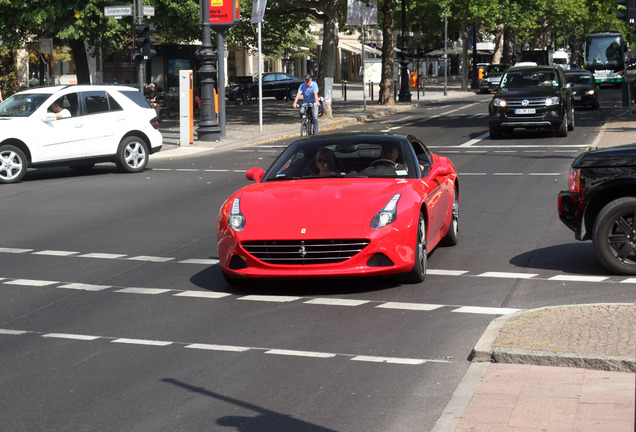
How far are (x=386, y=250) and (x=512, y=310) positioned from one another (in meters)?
1.18

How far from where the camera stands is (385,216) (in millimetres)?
8688

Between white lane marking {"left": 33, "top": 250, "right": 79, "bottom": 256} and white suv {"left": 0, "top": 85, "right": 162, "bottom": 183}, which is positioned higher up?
white suv {"left": 0, "top": 85, "right": 162, "bottom": 183}

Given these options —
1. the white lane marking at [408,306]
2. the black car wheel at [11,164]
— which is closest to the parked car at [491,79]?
the black car wheel at [11,164]

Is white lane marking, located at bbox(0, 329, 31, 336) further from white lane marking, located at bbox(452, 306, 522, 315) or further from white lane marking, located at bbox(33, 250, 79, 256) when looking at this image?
white lane marking, located at bbox(33, 250, 79, 256)

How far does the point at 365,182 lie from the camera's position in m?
9.47

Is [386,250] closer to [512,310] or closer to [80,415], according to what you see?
[512,310]

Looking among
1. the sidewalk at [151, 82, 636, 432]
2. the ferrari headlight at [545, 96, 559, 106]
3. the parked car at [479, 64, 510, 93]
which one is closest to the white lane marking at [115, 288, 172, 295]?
the sidewalk at [151, 82, 636, 432]

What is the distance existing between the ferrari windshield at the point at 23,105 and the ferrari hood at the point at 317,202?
1152cm

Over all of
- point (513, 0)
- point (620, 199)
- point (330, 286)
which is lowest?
point (330, 286)

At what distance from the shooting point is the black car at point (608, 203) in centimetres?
912

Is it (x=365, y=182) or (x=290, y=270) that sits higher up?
(x=365, y=182)

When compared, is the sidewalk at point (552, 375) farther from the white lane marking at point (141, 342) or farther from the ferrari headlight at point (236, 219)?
the ferrari headlight at point (236, 219)

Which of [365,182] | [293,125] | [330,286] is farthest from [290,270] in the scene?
[293,125]

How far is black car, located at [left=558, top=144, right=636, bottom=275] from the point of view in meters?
9.12
